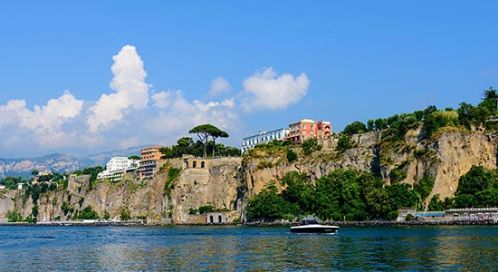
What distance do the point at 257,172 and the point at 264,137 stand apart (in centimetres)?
5489

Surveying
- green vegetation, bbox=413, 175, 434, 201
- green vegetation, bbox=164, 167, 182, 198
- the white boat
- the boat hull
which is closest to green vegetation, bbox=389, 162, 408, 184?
green vegetation, bbox=413, 175, 434, 201

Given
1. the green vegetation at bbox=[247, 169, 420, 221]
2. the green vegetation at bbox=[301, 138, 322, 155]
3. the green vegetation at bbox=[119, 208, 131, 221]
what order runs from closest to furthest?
the green vegetation at bbox=[247, 169, 420, 221] < the green vegetation at bbox=[301, 138, 322, 155] < the green vegetation at bbox=[119, 208, 131, 221]

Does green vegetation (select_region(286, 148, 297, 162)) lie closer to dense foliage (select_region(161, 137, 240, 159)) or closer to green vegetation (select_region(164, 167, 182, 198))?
green vegetation (select_region(164, 167, 182, 198))

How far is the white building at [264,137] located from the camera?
170m

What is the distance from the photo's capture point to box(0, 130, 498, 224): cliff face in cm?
10569

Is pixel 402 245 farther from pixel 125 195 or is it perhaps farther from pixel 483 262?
pixel 125 195

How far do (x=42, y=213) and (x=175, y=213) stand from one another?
67.3m

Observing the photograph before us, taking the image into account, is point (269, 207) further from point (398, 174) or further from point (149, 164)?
point (149, 164)

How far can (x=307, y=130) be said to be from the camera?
16100cm

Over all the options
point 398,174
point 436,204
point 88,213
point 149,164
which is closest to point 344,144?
point 398,174

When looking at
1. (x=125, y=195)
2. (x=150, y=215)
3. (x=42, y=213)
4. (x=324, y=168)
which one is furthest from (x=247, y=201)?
(x=42, y=213)

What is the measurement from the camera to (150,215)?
144m

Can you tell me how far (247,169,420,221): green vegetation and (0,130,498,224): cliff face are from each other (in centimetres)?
301

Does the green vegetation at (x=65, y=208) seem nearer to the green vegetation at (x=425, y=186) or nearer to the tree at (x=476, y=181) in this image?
the green vegetation at (x=425, y=186)
